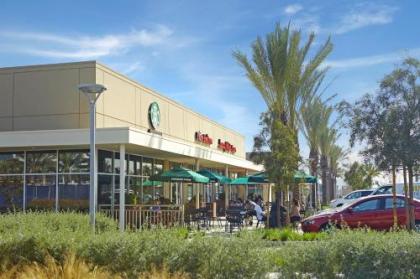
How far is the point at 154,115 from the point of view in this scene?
2719cm

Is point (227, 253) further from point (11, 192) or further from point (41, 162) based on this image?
point (11, 192)

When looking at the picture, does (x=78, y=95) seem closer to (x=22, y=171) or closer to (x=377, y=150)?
(x=22, y=171)

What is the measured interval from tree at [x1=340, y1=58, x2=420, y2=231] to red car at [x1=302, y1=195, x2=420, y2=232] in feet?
3.05

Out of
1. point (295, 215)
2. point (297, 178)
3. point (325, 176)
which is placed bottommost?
point (295, 215)

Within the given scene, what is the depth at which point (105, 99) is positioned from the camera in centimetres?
2273

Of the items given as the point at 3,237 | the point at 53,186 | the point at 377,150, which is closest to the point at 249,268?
the point at 3,237

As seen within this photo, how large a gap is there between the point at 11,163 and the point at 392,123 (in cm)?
1416

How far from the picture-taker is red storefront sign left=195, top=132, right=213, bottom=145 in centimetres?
3362

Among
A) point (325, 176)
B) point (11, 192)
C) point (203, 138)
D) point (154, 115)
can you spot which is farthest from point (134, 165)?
point (325, 176)

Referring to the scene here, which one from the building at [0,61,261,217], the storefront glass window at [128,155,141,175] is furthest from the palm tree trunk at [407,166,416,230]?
the storefront glass window at [128,155,141,175]

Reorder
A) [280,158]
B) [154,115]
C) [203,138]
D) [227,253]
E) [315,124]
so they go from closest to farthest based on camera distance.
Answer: [227,253] → [280,158] → [154,115] → [203,138] → [315,124]

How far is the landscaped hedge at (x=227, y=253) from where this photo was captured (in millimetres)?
7793

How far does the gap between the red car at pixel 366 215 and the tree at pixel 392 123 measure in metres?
0.93

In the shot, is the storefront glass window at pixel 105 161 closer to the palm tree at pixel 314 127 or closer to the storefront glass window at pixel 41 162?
the storefront glass window at pixel 41 162
